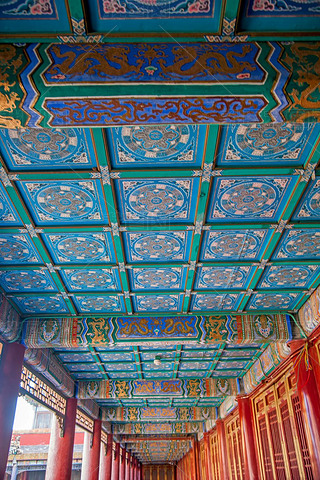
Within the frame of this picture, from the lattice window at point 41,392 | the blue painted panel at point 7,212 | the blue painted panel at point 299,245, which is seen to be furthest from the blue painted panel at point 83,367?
the blue painted panel at point 299,245

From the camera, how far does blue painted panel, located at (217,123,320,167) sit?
350 centimetres

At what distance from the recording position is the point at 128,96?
2812 mm

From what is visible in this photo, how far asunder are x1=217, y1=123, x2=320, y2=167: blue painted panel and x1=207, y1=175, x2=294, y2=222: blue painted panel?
24 cm

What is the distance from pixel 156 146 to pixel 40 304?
4011 millimetres

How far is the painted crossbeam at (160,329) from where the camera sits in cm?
682

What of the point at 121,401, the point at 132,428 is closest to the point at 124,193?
the point at 121,401

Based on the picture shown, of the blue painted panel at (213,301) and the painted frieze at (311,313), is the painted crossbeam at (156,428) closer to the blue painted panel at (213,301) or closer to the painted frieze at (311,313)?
the blue painted panel at (213,301)

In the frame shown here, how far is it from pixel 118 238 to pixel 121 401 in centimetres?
976

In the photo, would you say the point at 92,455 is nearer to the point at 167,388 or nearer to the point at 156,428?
the point at 167,388

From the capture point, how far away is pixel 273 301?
6.72m

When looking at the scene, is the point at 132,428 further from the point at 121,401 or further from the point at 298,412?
the point at 298,412

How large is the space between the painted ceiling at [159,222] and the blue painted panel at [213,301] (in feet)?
0.12

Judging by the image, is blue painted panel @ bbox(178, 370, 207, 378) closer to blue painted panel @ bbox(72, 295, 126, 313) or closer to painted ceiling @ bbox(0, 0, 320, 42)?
blue painted panel @ bbox(72, 295, 126, 313)

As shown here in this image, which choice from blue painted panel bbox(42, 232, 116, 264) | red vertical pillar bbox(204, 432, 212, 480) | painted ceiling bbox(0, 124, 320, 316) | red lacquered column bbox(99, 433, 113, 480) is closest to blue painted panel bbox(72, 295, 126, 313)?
painted ceiling bbox(0, 124, 320, 316)
